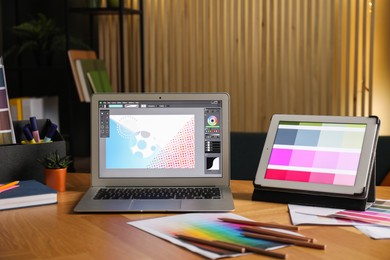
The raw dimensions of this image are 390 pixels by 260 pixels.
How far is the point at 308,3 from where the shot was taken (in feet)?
13.8

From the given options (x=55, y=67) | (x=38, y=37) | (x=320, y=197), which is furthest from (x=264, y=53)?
(x=320, y=197)

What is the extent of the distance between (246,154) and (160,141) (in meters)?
0.68

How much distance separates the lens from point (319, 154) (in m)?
1.75

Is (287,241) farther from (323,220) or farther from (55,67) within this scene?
(55,67)

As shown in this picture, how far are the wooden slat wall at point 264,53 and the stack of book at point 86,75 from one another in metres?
0.23

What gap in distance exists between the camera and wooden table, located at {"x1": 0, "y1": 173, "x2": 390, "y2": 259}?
4.34 ft

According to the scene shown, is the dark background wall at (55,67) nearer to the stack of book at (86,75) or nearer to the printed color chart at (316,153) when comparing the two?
the stack of book at (86,75)

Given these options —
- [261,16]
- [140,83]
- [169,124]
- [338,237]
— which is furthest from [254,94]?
[338,237]

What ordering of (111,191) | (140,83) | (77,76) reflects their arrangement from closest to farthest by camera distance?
1. (111,191)
2. (77,76)
3. (140,83)

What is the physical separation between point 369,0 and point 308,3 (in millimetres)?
384

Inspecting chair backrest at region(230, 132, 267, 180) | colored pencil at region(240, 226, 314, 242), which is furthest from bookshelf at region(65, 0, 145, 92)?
colored pencil at region(240, 226, 314, 242)

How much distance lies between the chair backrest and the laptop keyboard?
0.65 metres

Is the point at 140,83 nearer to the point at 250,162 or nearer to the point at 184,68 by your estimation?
the point at 184,68

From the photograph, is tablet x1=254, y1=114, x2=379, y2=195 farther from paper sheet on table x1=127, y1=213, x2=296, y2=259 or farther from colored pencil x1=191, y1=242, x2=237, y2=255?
colored pencil x1=191, y1=242, x2=237, y2=255
